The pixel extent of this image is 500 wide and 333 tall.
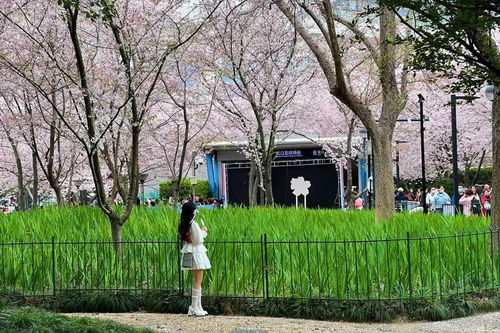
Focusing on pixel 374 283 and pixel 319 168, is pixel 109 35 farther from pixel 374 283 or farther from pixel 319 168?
pixel 319 168

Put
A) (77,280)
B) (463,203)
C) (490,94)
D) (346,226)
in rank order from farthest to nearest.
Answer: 1. (463,203)
2. (490,94)
3. (346,226)
4. (77,280)

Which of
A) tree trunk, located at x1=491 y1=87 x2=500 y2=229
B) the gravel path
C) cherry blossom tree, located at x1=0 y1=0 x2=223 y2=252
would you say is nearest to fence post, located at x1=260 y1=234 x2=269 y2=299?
the gravel path

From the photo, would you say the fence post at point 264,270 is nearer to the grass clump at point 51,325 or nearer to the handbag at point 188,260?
the handbag at point 188,260

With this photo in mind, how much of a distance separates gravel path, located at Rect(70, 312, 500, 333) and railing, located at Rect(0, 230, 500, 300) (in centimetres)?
49

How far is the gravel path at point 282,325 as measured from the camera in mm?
9680

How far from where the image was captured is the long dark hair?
10.9 meters

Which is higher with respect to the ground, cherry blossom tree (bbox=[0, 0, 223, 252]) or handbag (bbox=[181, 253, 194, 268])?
cherry blossom tree (bbox=[0, 0, 223, 252])

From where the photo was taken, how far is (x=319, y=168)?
4078 centimetres

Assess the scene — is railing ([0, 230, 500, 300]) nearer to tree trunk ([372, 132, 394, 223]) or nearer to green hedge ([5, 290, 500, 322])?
green hedge ([5, 290, 500, 322])

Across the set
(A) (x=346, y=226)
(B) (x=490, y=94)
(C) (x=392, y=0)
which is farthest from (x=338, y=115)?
(C) (x=392, y=0)

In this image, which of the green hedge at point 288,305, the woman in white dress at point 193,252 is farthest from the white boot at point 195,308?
the green hedge at point 288,305

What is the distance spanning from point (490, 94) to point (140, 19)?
7.05 meters

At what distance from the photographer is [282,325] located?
9.93 metres

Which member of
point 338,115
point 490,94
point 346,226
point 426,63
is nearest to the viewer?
point 426,63
